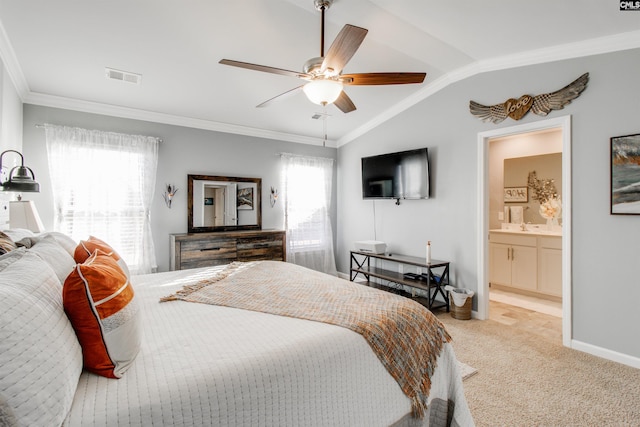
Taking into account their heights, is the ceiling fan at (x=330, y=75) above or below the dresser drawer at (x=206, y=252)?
above

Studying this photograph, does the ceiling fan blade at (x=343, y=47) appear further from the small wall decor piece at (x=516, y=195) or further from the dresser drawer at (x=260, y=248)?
the small wall decor piece at (x=516, y=195)

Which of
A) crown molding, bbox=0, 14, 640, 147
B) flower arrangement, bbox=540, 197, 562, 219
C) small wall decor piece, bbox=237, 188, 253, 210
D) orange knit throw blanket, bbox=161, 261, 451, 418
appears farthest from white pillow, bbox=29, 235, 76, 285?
flower arrangement, bbox=540, 197, 562, 219

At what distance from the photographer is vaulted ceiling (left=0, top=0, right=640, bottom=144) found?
245cm

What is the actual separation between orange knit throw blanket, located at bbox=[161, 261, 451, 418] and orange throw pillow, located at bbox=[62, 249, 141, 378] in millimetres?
694

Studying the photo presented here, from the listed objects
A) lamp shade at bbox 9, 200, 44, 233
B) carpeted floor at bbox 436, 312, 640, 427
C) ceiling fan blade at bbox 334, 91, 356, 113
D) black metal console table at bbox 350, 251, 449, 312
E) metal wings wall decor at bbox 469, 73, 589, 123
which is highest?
metal wings wall decor at bbox 469, 73, 589, 123

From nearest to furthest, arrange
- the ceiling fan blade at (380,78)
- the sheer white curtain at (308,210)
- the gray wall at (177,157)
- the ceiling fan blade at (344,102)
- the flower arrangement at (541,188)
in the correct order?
the ceiling fan blade at (380,78) → the ceiling fan blade at (344,102) → the gray wall at (177,157) → the flower arrangement at (541,188) → the sheer white curtain at (308,210)

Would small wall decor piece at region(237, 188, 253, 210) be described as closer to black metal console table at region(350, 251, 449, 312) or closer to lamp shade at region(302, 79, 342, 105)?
black metal console table at region(350, 251, 449, 312)

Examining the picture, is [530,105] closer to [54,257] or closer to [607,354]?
[607,354]

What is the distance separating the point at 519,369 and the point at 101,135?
487 cm

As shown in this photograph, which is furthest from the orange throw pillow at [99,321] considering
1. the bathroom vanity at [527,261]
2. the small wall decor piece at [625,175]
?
the bathroom vanity at [527,261]

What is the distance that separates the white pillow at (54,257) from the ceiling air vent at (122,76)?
7.01 feet

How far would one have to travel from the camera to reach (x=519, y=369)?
251 centimetres

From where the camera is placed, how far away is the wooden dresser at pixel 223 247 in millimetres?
4012

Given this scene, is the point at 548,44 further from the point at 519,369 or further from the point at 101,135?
the point at 101,135
